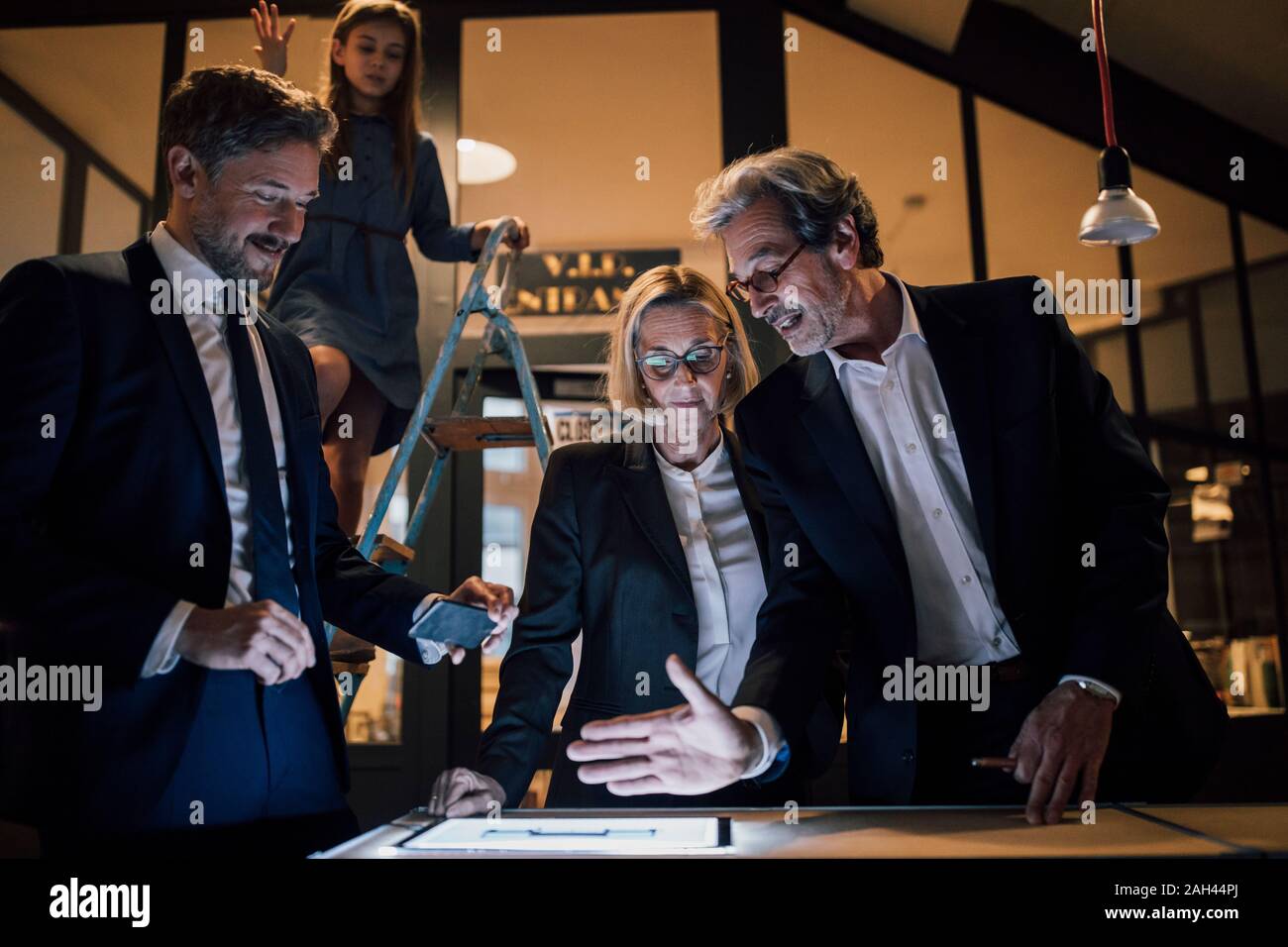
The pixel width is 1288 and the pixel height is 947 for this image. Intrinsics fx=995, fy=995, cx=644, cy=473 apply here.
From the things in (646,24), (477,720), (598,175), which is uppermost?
(646,24)

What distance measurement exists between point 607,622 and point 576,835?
37.8 inches

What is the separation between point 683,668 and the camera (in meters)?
1.34

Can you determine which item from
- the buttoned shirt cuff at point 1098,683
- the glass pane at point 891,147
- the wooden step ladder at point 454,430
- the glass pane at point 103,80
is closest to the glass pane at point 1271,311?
the glass pane at point 891,147

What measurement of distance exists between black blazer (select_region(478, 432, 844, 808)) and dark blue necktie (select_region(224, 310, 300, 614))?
1.78 feet

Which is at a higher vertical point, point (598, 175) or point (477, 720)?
point (598, 175)

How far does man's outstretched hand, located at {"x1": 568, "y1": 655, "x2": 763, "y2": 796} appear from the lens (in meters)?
1.34

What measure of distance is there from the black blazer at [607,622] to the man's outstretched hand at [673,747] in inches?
19.9

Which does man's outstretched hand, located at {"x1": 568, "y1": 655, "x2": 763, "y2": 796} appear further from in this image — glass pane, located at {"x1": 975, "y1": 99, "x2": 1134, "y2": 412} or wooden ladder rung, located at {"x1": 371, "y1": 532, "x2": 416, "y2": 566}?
glass pane, located at {"x1": 975, "y1": 99, "x2": 1134, "y2": 412}

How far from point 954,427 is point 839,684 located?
1.87ft

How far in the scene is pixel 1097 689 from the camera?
60.9 inches

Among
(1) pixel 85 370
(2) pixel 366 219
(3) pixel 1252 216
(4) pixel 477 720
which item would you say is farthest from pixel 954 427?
(3) pixel 1252 216

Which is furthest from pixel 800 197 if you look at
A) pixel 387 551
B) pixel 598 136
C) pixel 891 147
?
pixel 891 147

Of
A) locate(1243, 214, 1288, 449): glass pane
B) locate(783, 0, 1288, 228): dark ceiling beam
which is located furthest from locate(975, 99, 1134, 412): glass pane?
locate(1243, 214, 1288, 449): glass pane
